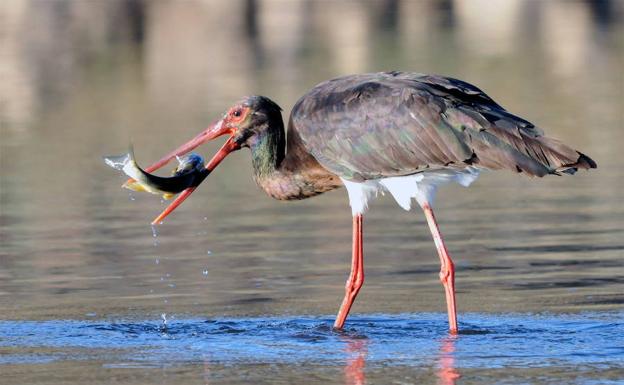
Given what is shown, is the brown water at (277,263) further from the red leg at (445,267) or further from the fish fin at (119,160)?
the fish fin at (119,160)

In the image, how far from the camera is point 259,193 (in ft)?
50.6

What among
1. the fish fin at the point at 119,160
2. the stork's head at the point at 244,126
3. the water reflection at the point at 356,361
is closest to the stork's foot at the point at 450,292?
the water reflection at the point at 356,361

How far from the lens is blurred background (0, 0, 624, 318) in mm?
10883

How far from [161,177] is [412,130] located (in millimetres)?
1551

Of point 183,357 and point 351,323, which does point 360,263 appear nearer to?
point 351,323

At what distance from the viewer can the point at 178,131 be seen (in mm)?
20062

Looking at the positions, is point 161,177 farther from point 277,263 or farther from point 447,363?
point 447,363

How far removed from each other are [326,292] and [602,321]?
2099 mm

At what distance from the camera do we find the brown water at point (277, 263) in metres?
8.73

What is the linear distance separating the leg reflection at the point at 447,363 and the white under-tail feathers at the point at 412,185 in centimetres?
114

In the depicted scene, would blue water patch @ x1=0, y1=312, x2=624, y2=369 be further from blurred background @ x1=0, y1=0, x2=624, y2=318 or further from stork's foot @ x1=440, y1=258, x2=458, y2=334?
blurred background @ x1=0, y1=0, x2=624, y2=318


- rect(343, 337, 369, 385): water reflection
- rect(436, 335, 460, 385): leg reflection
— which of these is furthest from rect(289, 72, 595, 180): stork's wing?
rect(343, 337, 369, 385): water reflection

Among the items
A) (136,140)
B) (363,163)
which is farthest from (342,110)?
(136,140)

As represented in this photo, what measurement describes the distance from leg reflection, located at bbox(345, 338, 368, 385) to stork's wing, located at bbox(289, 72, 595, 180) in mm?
1235
